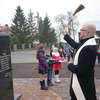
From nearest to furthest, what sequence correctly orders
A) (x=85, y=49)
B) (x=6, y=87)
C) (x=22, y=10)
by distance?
1. (x=85, y=49)
2. (x=6, y=87)
3. (x=22, y=10)

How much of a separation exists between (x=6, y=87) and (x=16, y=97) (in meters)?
1.01

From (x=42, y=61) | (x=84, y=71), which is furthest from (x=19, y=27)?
(x=84, y=71)

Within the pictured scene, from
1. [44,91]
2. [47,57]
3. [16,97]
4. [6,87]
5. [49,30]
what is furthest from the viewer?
[49,30]

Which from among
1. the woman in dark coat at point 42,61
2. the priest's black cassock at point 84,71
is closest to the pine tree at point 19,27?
the woman in dark coat at point 42,61

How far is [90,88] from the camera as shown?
3.91 metres

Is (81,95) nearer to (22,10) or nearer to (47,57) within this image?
(47,57)

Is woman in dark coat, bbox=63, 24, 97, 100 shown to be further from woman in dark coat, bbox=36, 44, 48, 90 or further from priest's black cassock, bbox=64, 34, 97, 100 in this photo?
woman in dark coat, bbox=36, 44, 48, 90

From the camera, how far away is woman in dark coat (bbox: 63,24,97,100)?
12.3ft

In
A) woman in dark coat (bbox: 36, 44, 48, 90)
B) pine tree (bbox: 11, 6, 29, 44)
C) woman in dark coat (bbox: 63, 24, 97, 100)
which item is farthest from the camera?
pine tree (bbox: 11, 6, 29, 44)

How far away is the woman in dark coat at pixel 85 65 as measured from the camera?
12.3ft

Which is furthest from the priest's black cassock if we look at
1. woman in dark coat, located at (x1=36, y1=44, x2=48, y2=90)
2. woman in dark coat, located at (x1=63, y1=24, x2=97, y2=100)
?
woman in dark coat, located at (x1=36, y1=44, x2=48, y2=90)

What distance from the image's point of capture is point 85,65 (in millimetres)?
3754

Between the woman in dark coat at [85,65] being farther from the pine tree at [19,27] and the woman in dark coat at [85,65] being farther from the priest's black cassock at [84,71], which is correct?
the pine tree at [19,27]

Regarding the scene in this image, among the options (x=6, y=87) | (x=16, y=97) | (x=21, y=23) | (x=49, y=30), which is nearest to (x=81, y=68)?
(x=6, y=87)
